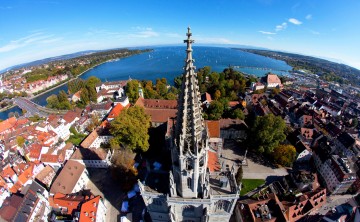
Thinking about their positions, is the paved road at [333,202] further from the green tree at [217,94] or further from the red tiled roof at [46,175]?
the red tiled roof at [46,175]

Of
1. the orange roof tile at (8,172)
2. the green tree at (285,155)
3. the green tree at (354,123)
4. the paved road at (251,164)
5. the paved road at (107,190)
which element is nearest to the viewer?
the paved road at (107,190)

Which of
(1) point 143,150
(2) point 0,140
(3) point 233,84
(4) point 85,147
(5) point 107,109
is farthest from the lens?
(3) point 233,84

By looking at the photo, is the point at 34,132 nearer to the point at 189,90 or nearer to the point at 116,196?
the point at 116,196

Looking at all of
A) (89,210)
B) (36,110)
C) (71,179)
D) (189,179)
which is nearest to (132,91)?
(71,179)

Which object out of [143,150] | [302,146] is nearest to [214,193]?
[143,150]

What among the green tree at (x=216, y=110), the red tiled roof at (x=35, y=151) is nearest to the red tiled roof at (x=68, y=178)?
the red tiled roof at (x=35, y=151)
